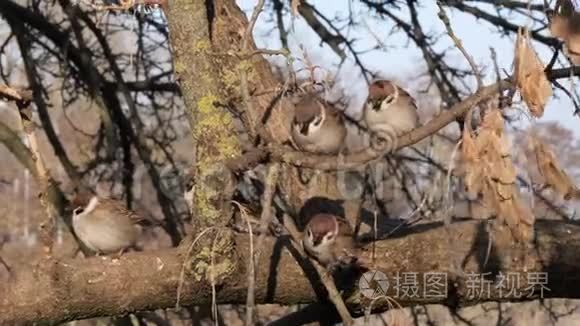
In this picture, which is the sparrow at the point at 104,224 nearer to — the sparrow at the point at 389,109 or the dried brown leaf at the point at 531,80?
the sparrow at the point at 389,109

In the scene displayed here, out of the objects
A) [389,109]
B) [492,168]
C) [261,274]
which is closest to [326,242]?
[261,274]

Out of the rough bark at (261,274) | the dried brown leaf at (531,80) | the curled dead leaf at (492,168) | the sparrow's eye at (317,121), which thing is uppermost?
the sparrow's eye at (317,121)

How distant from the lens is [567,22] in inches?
82.4

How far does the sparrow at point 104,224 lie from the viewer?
4.11 meters

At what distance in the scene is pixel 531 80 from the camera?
1903 millimetres

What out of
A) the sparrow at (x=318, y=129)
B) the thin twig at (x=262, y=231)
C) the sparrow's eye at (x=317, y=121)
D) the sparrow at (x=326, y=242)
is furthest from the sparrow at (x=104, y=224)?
the thin twig at (x=262, y=231)

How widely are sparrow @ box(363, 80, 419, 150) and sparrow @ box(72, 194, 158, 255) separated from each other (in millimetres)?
1189

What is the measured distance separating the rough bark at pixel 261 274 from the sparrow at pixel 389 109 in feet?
1.31

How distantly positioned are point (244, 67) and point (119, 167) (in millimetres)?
2878

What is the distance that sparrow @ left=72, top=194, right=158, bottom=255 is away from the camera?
411 cm

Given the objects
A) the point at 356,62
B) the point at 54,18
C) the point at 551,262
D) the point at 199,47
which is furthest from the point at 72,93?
the point at 551,262

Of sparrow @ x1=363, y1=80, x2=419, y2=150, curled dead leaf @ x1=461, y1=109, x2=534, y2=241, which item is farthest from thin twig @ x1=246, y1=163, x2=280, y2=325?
sparrow @ x1=363, y1=80, x2=419, y2=150

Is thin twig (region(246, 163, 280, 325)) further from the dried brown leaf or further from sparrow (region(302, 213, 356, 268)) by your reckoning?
sparrow (region(302, 213, 356, 268))

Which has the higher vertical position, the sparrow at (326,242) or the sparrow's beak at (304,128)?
the sparrow's beak at (304,128)
